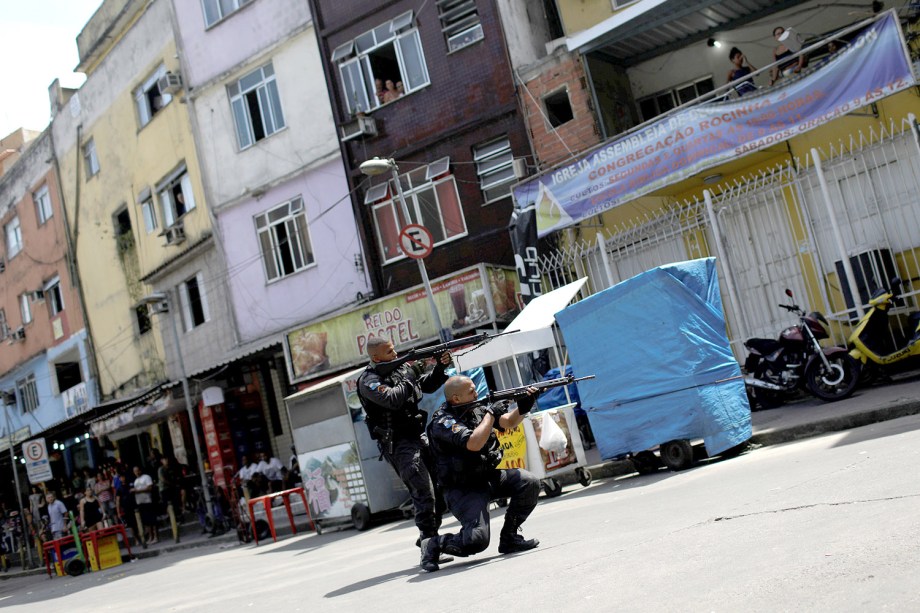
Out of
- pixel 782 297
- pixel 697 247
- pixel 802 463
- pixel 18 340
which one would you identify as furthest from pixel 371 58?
pixel 18 340

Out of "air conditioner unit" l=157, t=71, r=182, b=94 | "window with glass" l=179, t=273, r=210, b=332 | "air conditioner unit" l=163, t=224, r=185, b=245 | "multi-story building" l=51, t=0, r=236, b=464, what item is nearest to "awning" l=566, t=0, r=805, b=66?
"multi-story building" l=51, t=0, r=236, b=464

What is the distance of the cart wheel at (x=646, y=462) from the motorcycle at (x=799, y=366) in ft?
8.28

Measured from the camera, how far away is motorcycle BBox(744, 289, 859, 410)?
12.7 m

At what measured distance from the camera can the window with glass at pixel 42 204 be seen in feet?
119

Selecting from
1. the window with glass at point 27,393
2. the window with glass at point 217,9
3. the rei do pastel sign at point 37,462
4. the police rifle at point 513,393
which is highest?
the window with glass at point 217,9

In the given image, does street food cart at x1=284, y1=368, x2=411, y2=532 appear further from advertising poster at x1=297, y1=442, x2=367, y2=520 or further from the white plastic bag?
the white plastic bag

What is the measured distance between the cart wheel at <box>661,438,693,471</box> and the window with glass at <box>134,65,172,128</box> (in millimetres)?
22396

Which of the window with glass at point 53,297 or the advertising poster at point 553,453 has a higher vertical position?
the window with glass at point 53,297

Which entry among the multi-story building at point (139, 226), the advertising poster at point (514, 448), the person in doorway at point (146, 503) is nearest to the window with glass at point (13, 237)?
the multi-story building at point (139, 226)

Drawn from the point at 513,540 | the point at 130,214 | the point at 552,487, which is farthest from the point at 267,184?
the point at 513,540

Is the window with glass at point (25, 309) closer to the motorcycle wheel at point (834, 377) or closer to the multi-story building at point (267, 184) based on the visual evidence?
the multi-story building at point (267, 184)

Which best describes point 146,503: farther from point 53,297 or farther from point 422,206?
point 53,297

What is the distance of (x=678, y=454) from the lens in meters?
11.2

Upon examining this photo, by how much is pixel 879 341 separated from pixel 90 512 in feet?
62.3
